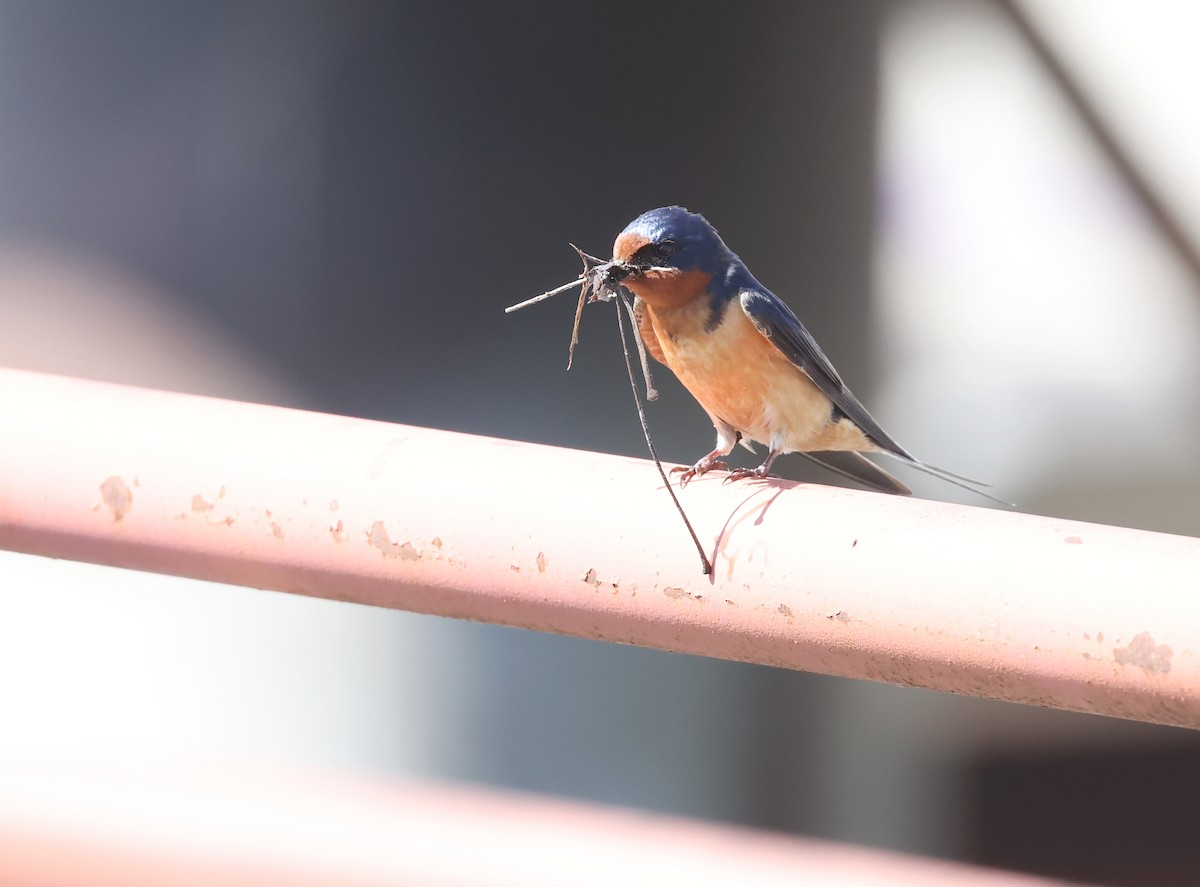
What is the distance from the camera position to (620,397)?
8.11ft

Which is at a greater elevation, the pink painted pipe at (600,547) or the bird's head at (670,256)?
the bird's head at (670,256)

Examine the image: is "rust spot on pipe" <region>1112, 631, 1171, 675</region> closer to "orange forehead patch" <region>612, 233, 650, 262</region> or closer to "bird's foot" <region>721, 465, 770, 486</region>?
"bird's foot" <region>721, 465, 770, 486</region>

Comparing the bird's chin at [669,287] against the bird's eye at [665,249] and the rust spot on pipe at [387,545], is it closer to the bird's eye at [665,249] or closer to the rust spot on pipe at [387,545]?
the bird's eye at [665,249]

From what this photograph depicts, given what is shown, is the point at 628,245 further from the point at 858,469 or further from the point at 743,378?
the point at 858,469

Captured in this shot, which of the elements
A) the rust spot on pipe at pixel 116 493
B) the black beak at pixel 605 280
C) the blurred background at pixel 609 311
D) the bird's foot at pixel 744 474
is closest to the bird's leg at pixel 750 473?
the bird's foot at pixel 744 474

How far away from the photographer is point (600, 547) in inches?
20.4

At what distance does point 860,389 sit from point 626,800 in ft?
3.07

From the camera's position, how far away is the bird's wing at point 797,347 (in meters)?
1.14

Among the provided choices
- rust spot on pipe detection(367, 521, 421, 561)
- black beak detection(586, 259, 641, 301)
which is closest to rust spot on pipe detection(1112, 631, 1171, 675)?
rust spot on pipe detection(367, 521, 421, 561)

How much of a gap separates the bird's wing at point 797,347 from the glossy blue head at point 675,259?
25mm

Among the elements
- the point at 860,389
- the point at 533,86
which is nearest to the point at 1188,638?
the point at 860,389

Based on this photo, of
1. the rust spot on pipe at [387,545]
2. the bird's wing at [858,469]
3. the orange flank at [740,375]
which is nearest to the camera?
the rust spot on pipe at [387,545]

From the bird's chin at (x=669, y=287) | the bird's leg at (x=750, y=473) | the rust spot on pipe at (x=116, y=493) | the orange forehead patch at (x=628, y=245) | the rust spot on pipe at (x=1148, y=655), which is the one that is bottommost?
the rust spot on pipe at (x=1148, y=655)

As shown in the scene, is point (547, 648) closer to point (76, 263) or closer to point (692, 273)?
point (76, 263)
